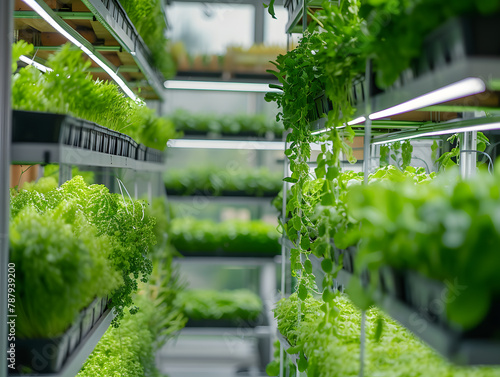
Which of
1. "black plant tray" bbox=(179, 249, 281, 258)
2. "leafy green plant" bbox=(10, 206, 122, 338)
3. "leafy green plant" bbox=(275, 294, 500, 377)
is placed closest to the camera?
"leafy green plant" bbox=(275, 294, 500, 377)

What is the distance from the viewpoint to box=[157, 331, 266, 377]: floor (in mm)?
3463

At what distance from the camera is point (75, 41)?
1521mm

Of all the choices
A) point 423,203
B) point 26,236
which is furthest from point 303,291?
point 423,203

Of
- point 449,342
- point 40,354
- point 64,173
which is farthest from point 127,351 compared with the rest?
point 449,342

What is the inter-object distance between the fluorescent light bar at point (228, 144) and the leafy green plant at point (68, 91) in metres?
1.34

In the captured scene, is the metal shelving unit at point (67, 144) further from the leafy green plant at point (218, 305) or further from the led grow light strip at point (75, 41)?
the leafy green plant at point (218, 305)

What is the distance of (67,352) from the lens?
1.09 meters

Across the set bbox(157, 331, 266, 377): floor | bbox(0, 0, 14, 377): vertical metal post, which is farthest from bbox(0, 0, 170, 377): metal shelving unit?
bbox(157, 331, 266, 377): floor

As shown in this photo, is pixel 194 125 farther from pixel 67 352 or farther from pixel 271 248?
pixel 67 352

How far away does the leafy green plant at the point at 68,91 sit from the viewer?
3.37 ft

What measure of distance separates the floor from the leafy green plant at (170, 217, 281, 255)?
0.66m

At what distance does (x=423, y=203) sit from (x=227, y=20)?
321cm

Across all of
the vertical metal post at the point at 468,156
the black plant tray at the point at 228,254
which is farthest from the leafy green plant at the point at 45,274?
the black plant tray at the point at 228,254

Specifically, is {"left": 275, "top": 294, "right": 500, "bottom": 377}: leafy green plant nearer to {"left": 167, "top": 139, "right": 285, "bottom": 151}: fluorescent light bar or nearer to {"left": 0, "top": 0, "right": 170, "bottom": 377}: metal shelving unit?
{"left": 0, "top": 0, "right": 170, "bottom": 377}: metal shelving unit
